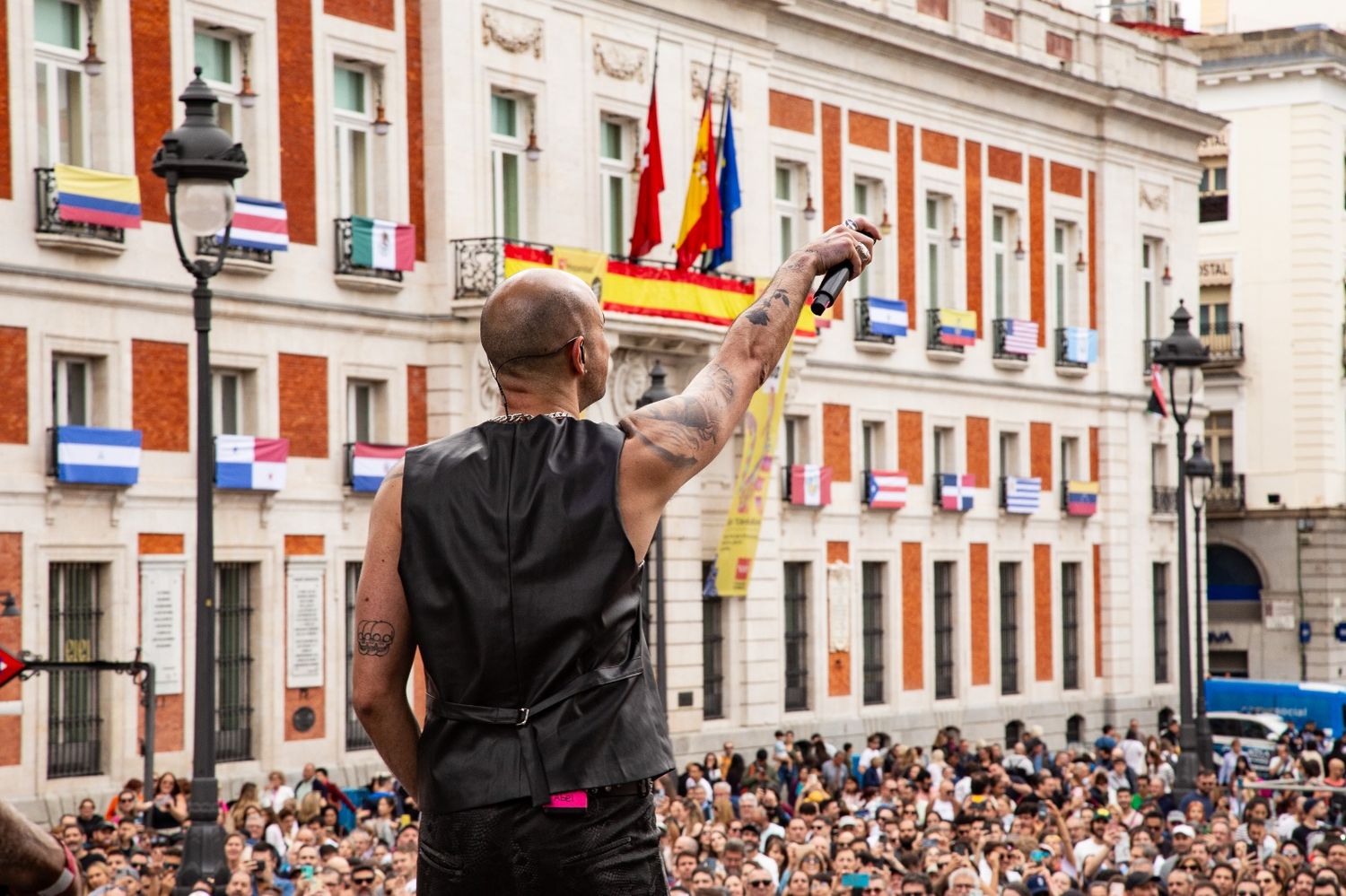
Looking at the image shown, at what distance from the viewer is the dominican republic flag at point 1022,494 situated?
42.9 metres

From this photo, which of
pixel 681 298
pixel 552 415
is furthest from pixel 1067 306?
pixel 552 415

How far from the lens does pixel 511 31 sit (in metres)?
31.2

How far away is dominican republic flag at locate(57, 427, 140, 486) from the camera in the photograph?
82.8 ft

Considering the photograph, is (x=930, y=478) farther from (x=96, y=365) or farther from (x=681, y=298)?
(x=96, y=365)

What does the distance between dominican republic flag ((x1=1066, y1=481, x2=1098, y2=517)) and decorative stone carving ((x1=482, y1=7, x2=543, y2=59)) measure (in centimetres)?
1763

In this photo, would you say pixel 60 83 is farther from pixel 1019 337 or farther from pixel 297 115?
pixel 1019 337

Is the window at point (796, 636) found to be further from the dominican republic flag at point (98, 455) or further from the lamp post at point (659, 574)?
the dominican republic flag at point (98, 455)

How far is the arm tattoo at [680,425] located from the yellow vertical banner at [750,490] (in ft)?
96.5

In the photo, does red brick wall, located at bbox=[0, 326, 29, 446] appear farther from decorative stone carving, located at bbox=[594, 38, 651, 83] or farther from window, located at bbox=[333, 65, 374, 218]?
decorative stone carving, located at bbox=[594, 38, 651, 83]

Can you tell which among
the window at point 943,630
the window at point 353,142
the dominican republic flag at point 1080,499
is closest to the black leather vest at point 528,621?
the window at point 353,142

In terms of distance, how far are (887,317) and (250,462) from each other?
50.1 ft

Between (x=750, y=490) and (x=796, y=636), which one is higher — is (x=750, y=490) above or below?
above

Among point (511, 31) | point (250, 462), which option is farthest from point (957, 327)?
point (250, 462)

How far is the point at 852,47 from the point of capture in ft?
128
